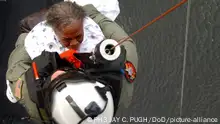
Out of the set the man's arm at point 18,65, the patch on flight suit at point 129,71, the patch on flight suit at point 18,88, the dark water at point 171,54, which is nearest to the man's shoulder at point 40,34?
the man's arm at point 18,65

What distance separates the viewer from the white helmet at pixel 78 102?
1.32 metres

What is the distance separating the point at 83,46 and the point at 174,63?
1123 mm

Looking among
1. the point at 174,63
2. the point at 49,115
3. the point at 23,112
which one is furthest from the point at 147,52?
the point at 49,115

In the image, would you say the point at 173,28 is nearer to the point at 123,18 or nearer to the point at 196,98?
the point at 123,18

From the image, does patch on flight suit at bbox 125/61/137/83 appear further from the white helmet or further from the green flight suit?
the white helmet

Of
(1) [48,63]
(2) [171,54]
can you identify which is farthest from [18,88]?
(2) [171,54]

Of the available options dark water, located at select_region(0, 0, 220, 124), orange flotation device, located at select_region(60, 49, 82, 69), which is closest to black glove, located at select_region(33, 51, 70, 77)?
orange flotation device, located at select_region(60, 49, 82, 69)

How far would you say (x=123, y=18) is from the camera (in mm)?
2457

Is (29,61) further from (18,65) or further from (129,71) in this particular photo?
(129,71)

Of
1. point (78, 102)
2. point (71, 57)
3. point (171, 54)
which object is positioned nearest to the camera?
point (78, 102)

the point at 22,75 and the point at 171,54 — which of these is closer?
the point at 22,75

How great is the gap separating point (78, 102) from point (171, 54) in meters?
1.28

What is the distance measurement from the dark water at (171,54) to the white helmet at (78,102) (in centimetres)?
115

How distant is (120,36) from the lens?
1.53m
